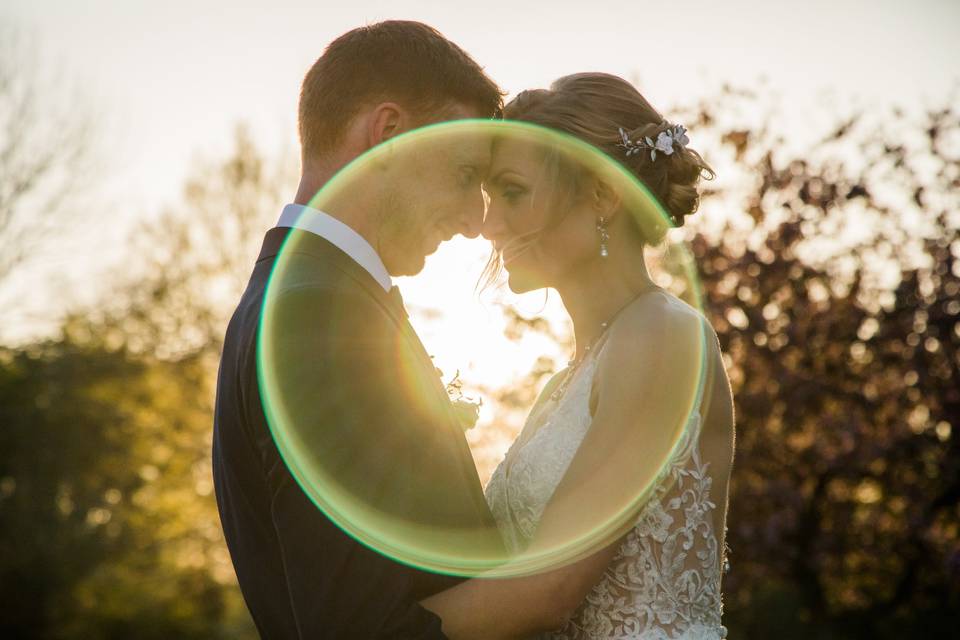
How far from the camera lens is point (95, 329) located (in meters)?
19.9

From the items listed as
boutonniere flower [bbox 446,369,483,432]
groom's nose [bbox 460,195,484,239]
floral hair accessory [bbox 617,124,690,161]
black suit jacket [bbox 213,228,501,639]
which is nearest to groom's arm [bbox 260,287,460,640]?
black suit jacket [bbox 213,228,501,639]

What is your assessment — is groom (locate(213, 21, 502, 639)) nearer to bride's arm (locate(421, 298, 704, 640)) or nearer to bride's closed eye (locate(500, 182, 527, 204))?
bride's arm (locate(421, 298, 704, 640))

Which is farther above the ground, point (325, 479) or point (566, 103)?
point (566, 103)

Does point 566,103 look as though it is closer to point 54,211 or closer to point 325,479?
point 325,479

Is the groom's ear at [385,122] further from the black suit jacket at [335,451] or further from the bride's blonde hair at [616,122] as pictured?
the bride's blonde hair at [616,122]

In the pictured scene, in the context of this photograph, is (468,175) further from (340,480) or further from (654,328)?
(340,480)

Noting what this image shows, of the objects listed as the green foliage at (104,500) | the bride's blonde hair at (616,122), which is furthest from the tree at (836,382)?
the green foliage at (104,500)

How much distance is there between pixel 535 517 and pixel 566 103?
1607mm

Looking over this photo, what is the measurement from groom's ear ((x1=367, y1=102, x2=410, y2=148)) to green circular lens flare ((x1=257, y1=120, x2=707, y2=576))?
31mm

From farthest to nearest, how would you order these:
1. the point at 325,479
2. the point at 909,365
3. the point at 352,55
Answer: the point at 909,365, the point at 352,55, the point at 325,479

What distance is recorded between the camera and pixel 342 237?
269 centimetres

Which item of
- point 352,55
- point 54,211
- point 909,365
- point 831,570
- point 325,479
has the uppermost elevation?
point 352,55

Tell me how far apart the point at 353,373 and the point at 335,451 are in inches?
7.7

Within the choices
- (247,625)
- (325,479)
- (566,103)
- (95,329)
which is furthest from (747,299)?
(95,329)
